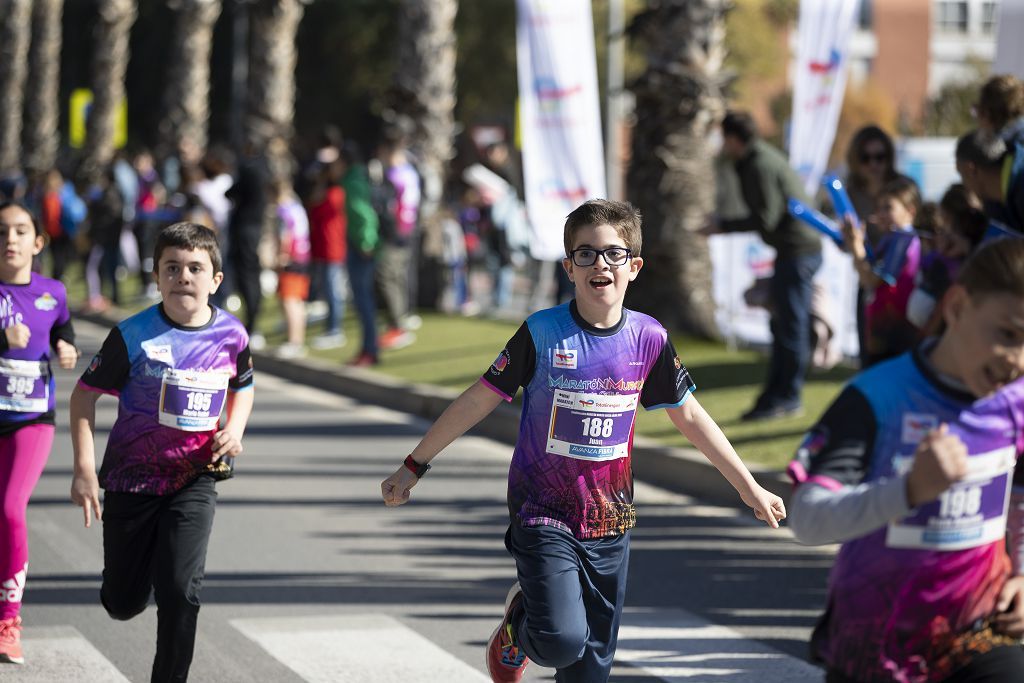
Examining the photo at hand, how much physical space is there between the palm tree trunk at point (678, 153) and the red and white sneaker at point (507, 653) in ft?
35.1

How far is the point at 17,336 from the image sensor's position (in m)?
6.07

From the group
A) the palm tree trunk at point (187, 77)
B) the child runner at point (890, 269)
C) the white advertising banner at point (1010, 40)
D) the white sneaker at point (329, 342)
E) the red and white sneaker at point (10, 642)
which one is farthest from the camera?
the palm tree trunk at point (187, 77)

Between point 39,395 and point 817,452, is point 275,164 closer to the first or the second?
point 39,395

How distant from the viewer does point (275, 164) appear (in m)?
23.8

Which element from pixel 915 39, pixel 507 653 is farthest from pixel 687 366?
pixel 915 39

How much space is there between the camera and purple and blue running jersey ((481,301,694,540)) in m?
4.70

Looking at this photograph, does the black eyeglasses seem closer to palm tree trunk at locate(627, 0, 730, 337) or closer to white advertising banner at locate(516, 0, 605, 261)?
white advertising banner at locate(516, 0, 605, 261)

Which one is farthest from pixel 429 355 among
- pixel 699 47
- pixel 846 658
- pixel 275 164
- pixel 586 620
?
pixel 846 658

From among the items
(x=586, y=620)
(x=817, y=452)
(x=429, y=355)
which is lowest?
(x=429, y=355)

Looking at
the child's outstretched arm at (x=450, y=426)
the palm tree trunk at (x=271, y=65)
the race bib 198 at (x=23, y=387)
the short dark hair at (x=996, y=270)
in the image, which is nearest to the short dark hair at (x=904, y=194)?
the child's outstretched arm at (x=450, y=426)

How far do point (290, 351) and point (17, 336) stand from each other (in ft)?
35.0

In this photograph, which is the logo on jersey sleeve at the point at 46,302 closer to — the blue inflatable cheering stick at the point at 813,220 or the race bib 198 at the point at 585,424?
the race bib 198 at the point at 585,424

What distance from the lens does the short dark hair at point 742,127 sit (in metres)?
11.3

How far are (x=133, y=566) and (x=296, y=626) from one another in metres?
1.45
